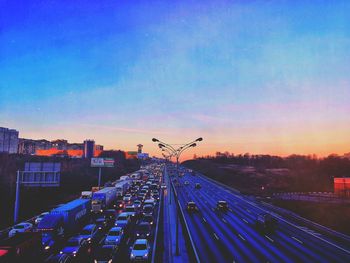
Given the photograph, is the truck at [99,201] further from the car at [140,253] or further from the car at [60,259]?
the car at [60,259]

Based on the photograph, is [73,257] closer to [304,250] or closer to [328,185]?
[304,250]

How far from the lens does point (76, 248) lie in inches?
877

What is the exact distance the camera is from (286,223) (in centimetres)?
3666

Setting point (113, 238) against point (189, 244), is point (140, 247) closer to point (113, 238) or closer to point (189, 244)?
point (113, 238)

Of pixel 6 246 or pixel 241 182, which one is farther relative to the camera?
pixel 241 182

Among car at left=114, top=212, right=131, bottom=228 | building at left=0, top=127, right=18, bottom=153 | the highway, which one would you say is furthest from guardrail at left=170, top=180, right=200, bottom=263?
building at left=0, top=127, right=18, bottom=153

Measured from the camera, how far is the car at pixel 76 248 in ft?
71.2

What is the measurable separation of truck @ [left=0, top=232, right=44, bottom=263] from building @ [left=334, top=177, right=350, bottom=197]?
6229 centimetres

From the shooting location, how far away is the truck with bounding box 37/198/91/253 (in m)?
25.0

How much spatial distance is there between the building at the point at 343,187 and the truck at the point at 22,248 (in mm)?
62288

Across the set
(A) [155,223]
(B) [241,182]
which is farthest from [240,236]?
(B) [241,182]

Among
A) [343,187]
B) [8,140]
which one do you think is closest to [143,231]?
[343,187]

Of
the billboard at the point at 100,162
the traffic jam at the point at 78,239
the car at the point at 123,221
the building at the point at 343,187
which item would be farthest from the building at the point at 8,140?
the building at the point at 343,187

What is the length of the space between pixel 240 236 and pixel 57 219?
20164mm
